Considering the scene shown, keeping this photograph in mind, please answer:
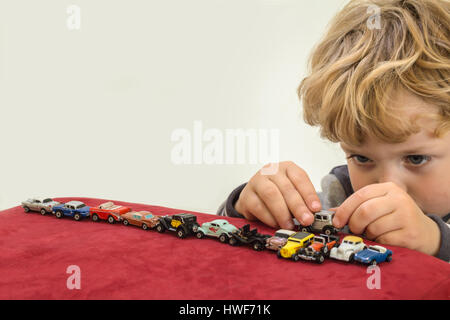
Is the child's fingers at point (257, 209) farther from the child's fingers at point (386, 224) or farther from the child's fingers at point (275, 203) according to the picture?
the child's fingers at point (386, 224)

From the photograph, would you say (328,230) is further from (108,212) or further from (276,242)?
(108,212)

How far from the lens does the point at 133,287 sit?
1.90 ft

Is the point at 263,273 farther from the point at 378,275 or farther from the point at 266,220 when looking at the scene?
the point at 266,220

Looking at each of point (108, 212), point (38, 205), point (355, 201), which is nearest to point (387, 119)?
point (355, 201)

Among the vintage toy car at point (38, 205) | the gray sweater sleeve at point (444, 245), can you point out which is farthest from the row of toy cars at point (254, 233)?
the gray sweater sleeve at point (444, 245)

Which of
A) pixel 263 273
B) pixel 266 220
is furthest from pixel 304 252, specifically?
pixel 266 220

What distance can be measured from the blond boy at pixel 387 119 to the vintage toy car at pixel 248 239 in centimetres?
12

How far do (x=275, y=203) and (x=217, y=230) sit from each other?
0.14m

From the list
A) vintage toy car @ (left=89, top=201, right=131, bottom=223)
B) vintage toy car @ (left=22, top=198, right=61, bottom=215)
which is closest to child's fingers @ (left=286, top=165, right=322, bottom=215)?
vintage toy car @ (left=89, top=201, right=131, bottom=223)

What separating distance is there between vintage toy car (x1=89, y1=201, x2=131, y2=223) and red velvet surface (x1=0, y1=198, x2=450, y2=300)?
0.27 feet

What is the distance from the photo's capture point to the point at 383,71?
2.97 feet

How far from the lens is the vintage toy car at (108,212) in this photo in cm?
89

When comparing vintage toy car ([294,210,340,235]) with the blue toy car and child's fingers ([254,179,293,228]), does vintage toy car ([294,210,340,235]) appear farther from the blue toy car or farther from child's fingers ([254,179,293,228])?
the blue toy car
